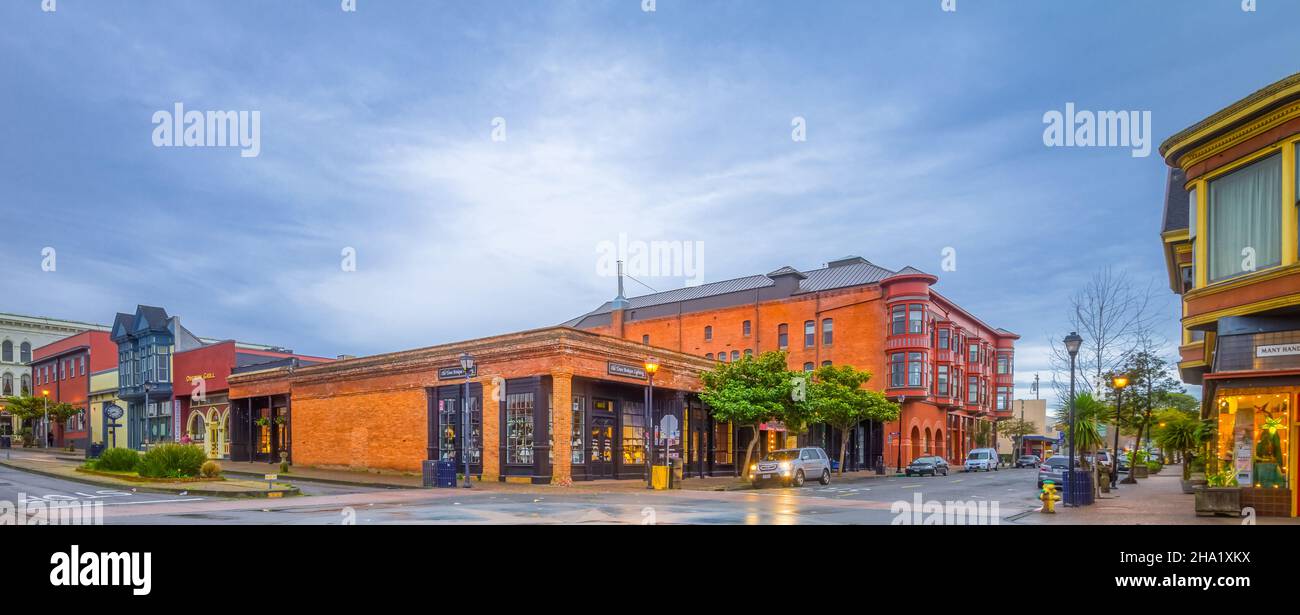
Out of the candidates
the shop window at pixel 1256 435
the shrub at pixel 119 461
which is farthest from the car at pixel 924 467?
the shrub at pixel 119 461

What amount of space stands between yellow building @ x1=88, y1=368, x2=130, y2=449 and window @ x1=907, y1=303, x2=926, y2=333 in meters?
55.3

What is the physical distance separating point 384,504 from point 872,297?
46.6 m

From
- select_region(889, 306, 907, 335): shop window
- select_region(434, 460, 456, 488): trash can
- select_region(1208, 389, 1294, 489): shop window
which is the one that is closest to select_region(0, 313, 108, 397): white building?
select_region(434, 460, 456, 488): trash can

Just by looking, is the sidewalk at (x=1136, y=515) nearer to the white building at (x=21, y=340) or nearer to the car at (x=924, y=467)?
the car at (x=924, y=467)

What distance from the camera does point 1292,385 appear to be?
55.5 ft

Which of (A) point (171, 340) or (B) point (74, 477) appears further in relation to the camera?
(A) point (171, 340)

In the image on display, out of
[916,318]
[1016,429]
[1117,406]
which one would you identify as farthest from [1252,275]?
[1016,429]

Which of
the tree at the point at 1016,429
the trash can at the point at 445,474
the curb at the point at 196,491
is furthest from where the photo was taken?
the tree at the point at 1016,429

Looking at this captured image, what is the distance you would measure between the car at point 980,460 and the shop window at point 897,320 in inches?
407

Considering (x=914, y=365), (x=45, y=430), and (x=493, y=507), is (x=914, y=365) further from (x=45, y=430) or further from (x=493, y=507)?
(x=45, y=430)

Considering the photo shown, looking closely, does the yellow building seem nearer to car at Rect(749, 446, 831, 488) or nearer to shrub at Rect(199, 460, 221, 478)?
shrub at Rect(199, 460, 221, 478)

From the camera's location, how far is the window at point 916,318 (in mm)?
59094
